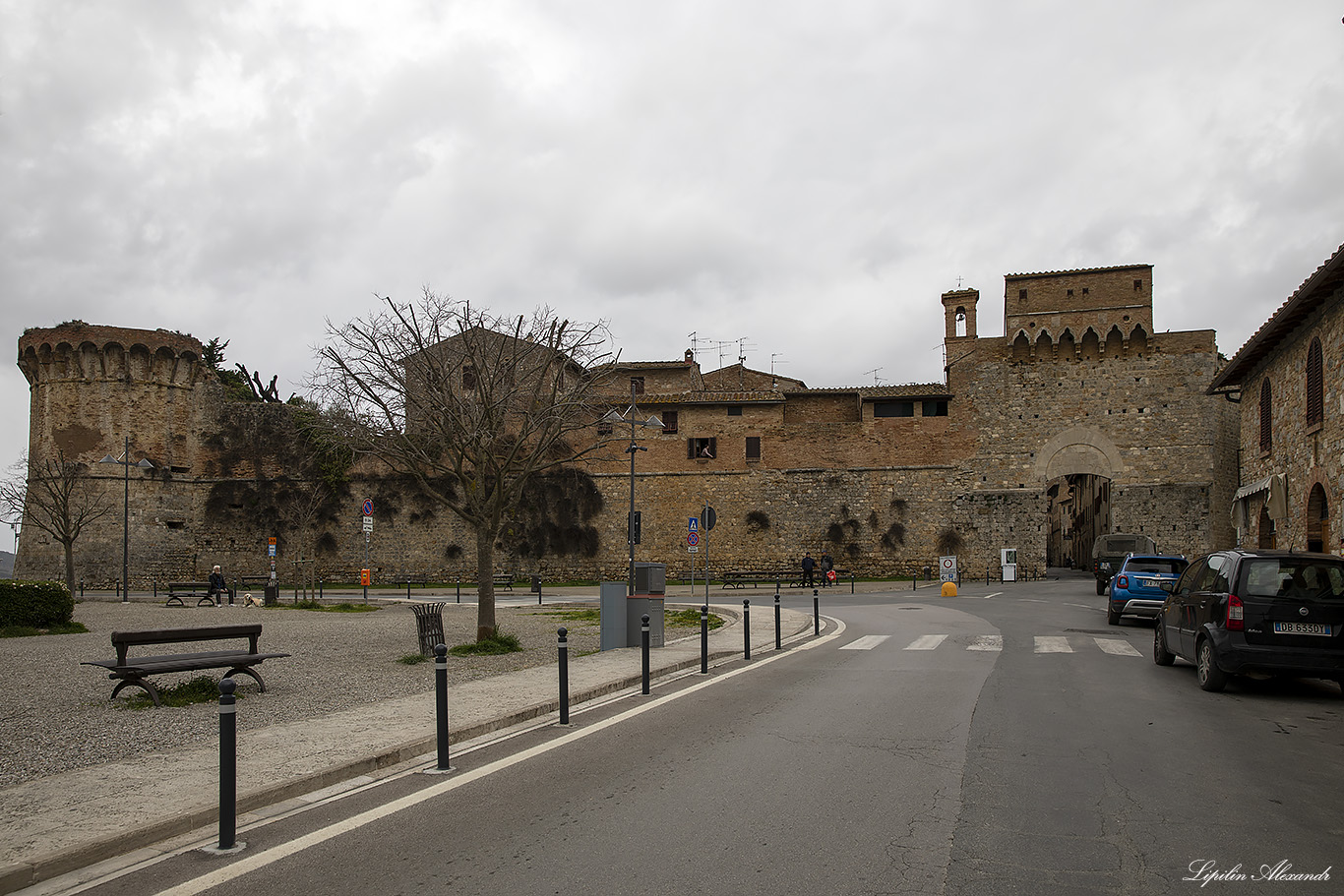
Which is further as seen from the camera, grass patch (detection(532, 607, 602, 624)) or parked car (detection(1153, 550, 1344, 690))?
grass patch (detection(532, 607, 602, 624))

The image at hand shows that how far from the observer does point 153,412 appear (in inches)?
1884

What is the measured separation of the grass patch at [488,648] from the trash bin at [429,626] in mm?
366

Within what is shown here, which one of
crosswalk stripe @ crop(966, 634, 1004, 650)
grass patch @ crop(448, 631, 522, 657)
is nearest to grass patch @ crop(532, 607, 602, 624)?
grass patch @ crop(448, 631, 522, 657)

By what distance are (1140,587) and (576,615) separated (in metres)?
13.6

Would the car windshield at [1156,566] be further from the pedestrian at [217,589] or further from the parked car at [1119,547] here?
the pedestrian at [217,589]

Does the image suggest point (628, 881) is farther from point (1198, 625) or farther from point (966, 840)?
point (1198, 625)

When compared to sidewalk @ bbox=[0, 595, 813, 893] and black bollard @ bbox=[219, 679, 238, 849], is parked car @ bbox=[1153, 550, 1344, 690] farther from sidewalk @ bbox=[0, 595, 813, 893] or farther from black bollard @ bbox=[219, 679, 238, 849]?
black bollard @ bbox=[219, 679, 238, 849]

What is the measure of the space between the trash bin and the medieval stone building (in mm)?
33679

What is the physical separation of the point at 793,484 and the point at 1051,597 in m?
18.8

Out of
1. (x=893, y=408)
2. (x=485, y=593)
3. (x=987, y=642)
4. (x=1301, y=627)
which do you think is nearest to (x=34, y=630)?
(x=485, y=593)

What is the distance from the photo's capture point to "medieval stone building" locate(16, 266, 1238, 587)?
45.5m

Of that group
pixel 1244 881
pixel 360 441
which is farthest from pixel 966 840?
pixel 360 441

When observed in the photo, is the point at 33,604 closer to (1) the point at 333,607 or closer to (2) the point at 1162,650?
(1) the point at 333,607

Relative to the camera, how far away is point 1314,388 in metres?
20.7
